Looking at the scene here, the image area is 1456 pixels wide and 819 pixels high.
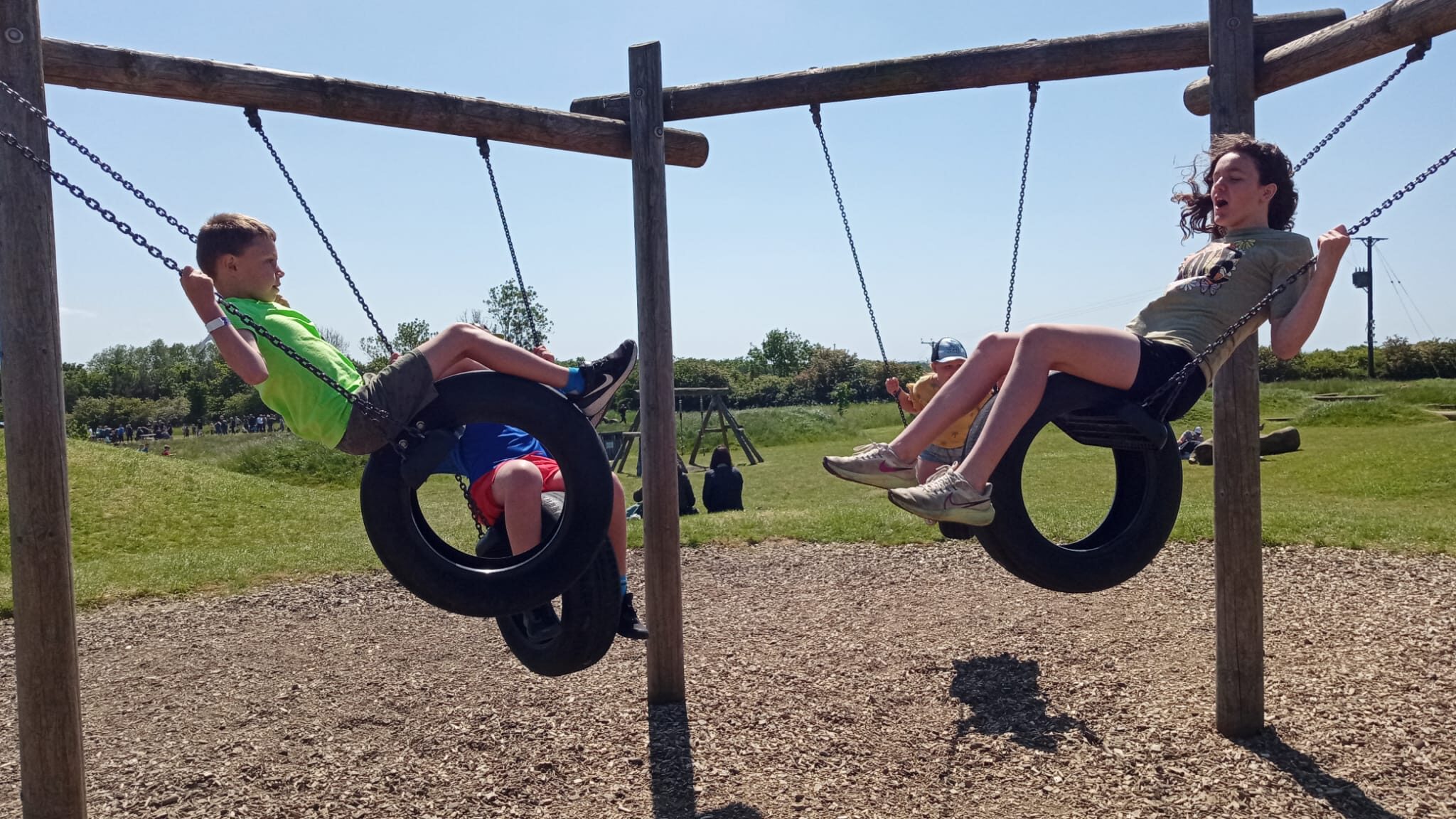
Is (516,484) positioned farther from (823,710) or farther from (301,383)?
(823,710)

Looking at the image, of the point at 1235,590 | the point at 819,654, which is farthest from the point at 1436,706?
the point at 819,654

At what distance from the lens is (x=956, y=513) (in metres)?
2.95

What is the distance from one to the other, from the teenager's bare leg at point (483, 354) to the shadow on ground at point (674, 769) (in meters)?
2.22

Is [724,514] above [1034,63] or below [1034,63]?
below

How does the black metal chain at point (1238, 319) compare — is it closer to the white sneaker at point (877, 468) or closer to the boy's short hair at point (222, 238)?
the white sneaker at point (877, 468)

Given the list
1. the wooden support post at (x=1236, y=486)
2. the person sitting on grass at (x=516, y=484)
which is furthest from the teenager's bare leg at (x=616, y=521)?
the wooden support post at (x=1236, y=486)

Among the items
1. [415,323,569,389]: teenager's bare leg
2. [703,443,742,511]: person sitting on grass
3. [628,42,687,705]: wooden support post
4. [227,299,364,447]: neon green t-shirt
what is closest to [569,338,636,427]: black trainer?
[415,323,569,389]: teenager's bare leg

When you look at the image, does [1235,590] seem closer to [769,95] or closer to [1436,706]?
[1436,706]

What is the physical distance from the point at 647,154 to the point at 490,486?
2323mm

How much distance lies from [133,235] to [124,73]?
144 cm

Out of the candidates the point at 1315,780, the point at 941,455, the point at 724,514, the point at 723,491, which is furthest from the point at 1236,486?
the point at 723,491

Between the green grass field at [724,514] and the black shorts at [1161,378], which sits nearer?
the black shorts at [1161,378]

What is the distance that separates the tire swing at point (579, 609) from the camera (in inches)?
133

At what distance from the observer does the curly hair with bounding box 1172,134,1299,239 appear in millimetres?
3547
